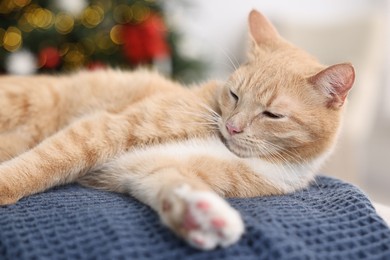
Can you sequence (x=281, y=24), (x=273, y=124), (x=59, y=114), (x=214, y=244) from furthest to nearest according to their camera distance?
(x=281, y=24)
(x=59, y=114)
(x=273, y=124)
(x=214, y=244)

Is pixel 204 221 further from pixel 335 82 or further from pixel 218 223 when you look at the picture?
pixel 335 82

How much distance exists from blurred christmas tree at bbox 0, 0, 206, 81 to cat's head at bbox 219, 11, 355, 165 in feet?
4.20

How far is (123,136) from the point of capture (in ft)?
4.09

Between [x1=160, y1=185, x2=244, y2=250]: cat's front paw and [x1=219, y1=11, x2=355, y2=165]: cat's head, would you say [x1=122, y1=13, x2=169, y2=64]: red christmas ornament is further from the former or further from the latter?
[x1=160, y1=185, x2=244, y2=250]: cat's front paw

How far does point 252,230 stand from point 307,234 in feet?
0.36

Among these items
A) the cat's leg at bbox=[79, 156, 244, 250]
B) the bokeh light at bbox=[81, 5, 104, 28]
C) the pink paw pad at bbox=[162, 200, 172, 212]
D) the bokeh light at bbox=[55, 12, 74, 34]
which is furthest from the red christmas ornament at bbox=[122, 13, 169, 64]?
the pink paw pad at bbox=[162, 200, 172, 212]

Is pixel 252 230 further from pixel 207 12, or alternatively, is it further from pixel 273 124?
pixel 207 12

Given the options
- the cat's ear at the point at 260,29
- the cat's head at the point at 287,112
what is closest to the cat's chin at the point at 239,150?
the cat's head at the point at 287,112

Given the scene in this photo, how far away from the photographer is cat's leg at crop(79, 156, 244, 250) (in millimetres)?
786

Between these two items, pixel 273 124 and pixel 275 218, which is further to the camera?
pixel 273 124

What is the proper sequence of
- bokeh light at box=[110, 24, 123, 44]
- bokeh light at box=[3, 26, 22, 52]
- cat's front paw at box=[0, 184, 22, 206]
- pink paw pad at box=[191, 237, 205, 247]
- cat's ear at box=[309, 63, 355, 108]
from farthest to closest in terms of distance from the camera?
1. bokeh light at box=[110, 24, 123, 44]
2. bokeh light at box=[3, 26, 22, 52]
3. cat's ear at box=[309, 63, 355, 108]
4. cat's front paw at box=[0, 184, 22, 206]
5. pink paw pad at box=[191, 237, 205, 247]

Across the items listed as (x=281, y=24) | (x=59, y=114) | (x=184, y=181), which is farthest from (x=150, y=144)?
(x=281, y=24)

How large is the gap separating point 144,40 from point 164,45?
163 mm

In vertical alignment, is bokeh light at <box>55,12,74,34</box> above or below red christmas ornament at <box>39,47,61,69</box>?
above
